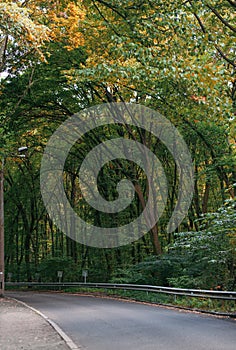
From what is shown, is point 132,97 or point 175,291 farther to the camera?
point 132,97

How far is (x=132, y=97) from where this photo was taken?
20.0 metres

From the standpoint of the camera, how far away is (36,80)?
19891 millimetres

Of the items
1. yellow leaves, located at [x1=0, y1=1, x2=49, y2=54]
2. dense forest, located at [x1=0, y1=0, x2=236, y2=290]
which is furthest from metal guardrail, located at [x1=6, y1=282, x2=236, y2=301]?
yellow leaves, located at [x1=0, y1=1, x2=49, y2=54]

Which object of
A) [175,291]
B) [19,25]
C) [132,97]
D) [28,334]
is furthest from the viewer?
[132,97]

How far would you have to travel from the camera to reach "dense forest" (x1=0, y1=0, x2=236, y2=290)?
9.98 metres

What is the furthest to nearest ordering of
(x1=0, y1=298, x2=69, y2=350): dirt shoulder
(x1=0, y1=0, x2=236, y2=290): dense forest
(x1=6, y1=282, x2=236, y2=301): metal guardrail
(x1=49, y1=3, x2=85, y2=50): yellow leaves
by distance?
(x1=49, y1=3, x2=85, y2=50): yellow leaves
(x1=6, y1=282, x2=236, y2=301): metal guardrail
(x1=0, y1=0, x2=236, y2=290): dense forest
(x1=0, y1=298, x2=69, y2=350): dirt shoulder

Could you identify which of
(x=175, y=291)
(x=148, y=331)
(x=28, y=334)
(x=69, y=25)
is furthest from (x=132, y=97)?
(x=28, y=334)

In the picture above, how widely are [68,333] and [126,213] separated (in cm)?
1997

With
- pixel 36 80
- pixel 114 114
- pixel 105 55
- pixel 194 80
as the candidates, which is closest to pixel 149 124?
pixel 114 114

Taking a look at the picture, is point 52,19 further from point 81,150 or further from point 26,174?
point 26,174

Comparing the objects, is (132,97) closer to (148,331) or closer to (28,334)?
(148,331)

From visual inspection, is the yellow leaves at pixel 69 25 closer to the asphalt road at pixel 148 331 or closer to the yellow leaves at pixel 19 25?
the yellow leaves at pixel 19 25

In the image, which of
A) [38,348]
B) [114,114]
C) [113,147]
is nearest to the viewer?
[38,348]

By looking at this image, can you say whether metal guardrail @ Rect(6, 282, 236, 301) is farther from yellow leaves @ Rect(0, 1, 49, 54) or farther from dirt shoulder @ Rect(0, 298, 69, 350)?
yellow leaves @ Rect(0, 1, 49, 54)
